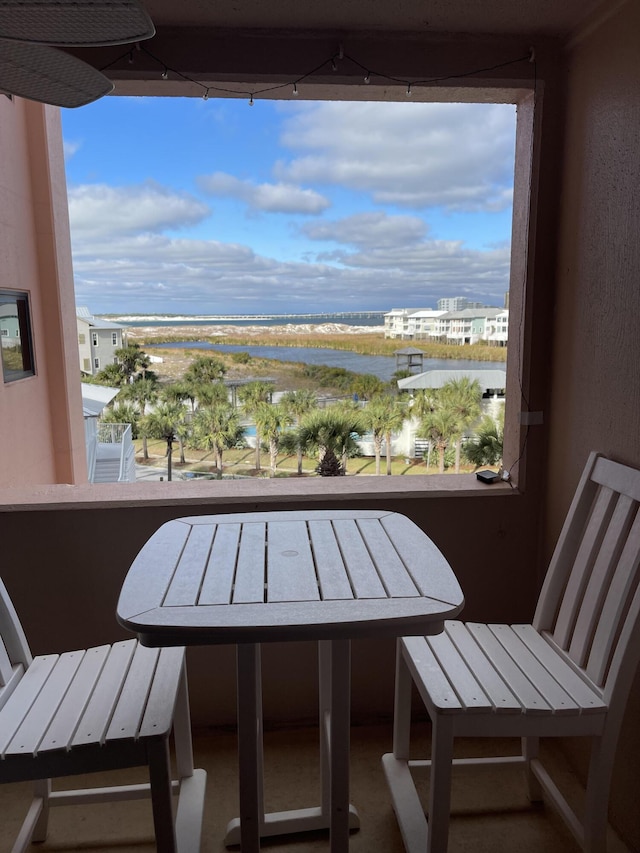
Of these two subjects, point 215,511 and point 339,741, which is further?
point 215,511

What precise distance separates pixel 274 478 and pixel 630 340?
1346mm

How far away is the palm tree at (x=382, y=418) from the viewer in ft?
8.05

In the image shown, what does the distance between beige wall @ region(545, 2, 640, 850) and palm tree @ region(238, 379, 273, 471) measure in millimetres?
1149

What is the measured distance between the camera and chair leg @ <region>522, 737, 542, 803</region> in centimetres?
184

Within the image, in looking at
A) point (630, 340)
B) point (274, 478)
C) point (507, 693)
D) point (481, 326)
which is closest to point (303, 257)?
point (481, 326)

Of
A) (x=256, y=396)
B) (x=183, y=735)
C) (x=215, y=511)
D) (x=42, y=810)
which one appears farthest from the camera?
(x=256, y=396)

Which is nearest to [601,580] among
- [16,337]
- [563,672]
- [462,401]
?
[563,672]

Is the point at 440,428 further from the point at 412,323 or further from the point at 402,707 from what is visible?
the point at 402,707

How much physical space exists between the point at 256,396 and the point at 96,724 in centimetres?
145

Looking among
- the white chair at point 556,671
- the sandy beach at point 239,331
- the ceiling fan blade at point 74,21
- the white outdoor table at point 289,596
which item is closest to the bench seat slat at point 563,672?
the white chair at point 556,671

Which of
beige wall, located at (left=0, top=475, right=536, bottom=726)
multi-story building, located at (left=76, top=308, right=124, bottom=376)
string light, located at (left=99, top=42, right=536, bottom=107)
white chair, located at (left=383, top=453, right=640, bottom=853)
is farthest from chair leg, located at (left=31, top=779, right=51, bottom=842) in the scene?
string light, located at (left=99, top=42, right=536, bottom=107)

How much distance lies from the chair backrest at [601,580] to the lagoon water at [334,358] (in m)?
0.85

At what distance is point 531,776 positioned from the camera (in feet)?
6.03

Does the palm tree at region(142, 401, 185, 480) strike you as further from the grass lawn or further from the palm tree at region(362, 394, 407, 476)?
the palm tree at region(362, 394, 407, 476)
